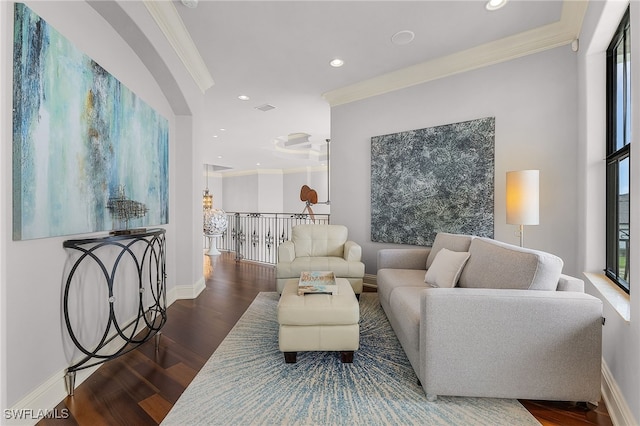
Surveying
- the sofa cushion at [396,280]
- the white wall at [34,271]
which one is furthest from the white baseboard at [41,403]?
the sofa cushion at [396,280]

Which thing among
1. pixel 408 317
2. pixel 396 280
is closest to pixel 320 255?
pixel 396 280

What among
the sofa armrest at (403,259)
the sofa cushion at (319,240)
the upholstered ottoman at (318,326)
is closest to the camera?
the upholstered ottoman at (318,326)

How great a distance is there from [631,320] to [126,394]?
269cm

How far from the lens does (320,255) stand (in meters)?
3.60

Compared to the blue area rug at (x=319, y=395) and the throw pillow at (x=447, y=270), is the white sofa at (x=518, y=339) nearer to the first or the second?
the blue area rug at (x=319, y=395)

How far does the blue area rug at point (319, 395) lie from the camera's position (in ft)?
4.58

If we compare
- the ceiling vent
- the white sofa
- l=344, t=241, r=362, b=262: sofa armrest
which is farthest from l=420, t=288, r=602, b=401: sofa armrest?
the ceiling vent

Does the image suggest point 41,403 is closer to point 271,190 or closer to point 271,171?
point 271,190

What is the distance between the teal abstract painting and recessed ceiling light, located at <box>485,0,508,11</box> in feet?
9.83

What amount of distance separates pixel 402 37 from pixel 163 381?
3.45 meters

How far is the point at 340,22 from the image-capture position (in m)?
2.46

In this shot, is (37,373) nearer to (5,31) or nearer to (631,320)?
(5,31)

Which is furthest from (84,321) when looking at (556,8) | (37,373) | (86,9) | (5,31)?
(556,8)

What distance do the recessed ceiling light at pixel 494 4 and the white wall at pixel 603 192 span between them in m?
0.59
